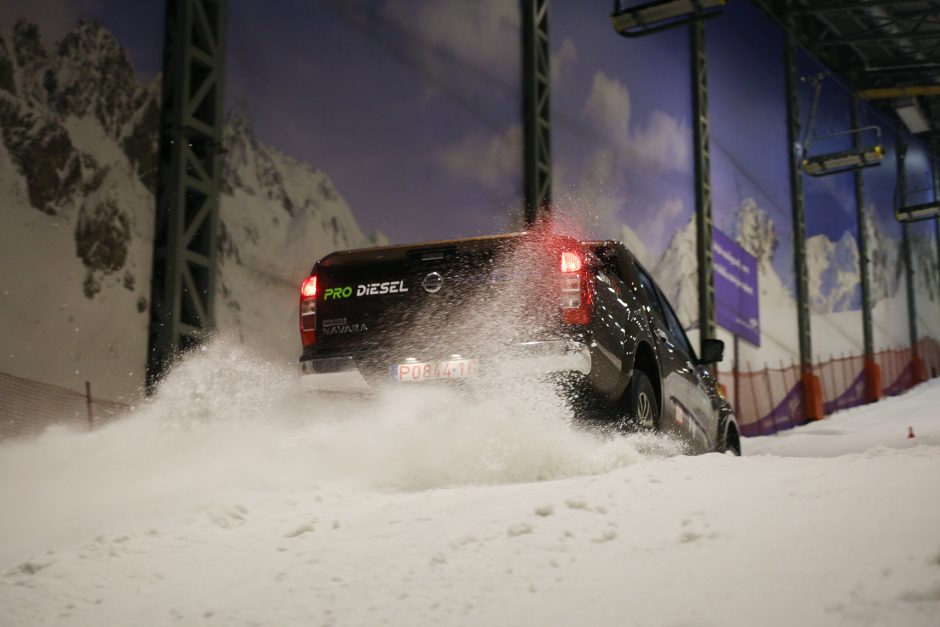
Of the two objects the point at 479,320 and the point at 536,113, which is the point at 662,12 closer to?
the point at 536,113

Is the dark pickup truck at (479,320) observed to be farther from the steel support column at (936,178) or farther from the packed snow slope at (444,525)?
the steel support column at (936,178)

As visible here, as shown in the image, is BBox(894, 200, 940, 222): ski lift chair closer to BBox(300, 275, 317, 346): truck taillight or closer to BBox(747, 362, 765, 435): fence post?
BBox(747, 362, 765, 435): fence post

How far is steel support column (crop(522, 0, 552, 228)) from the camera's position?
1214cm

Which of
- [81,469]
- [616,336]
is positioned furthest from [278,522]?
[616,336]

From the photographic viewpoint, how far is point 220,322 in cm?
782

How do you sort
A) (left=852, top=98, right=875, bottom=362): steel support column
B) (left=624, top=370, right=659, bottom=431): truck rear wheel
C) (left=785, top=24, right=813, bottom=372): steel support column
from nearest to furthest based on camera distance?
1. (left=624, top=370, right=659, bottom=431): truck rear wheel
2. (left=785, top=24, right=813, bottom=372): steel support column
3. (left=852, top=98, right=875, bottom=362): steel support column

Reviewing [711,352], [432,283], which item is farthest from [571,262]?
[711,352]

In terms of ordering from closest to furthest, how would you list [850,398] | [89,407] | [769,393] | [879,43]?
[89,407] → [769,393] → [850,398] → [879,43]

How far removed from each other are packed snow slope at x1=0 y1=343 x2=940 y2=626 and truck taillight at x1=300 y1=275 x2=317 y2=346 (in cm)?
39

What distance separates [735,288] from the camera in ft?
59.7

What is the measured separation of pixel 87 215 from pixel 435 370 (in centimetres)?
326

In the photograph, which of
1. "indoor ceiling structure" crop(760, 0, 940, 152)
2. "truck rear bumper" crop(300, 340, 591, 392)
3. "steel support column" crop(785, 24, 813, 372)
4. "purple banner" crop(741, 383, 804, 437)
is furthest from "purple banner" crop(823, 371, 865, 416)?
"truck rear bumper" crop(300, 340, 591, 392)

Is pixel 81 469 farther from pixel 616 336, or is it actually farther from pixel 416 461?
pixel 616 336

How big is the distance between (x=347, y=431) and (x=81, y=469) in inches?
59.8
